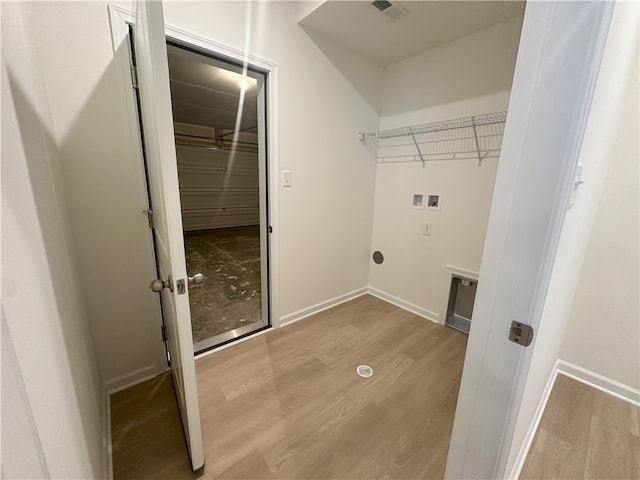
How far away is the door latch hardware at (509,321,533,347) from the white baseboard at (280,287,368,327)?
1978 mm

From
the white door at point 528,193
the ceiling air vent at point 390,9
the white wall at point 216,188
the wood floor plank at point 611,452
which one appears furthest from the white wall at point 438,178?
the white wall at point 216,188

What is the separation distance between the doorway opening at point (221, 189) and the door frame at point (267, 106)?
0.05m

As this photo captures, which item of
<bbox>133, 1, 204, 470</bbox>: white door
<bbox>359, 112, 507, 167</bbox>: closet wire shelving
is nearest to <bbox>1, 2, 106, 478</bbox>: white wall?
<bbox>133, 1, 204, 470</bbox>: white door

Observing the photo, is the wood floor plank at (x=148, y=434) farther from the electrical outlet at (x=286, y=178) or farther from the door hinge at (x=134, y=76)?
the door hinge at (x=134, y=76)

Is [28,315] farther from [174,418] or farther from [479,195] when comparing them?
[479,195]

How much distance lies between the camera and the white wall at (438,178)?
2045mm

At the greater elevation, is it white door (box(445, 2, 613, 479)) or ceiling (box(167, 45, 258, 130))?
ceiling (box(167, 45, 258, 130))

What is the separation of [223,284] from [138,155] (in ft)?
6.98

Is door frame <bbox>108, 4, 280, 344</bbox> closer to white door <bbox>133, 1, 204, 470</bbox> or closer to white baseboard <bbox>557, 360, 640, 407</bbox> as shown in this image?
white door <bbox>133, 1, 204, 470</bbox>

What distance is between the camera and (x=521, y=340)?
0.70m

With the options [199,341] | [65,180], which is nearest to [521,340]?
[65,180]

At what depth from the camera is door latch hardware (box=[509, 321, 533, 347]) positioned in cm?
69

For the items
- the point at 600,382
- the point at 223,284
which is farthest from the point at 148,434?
the point at 600,382

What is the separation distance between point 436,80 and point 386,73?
1.90ft
